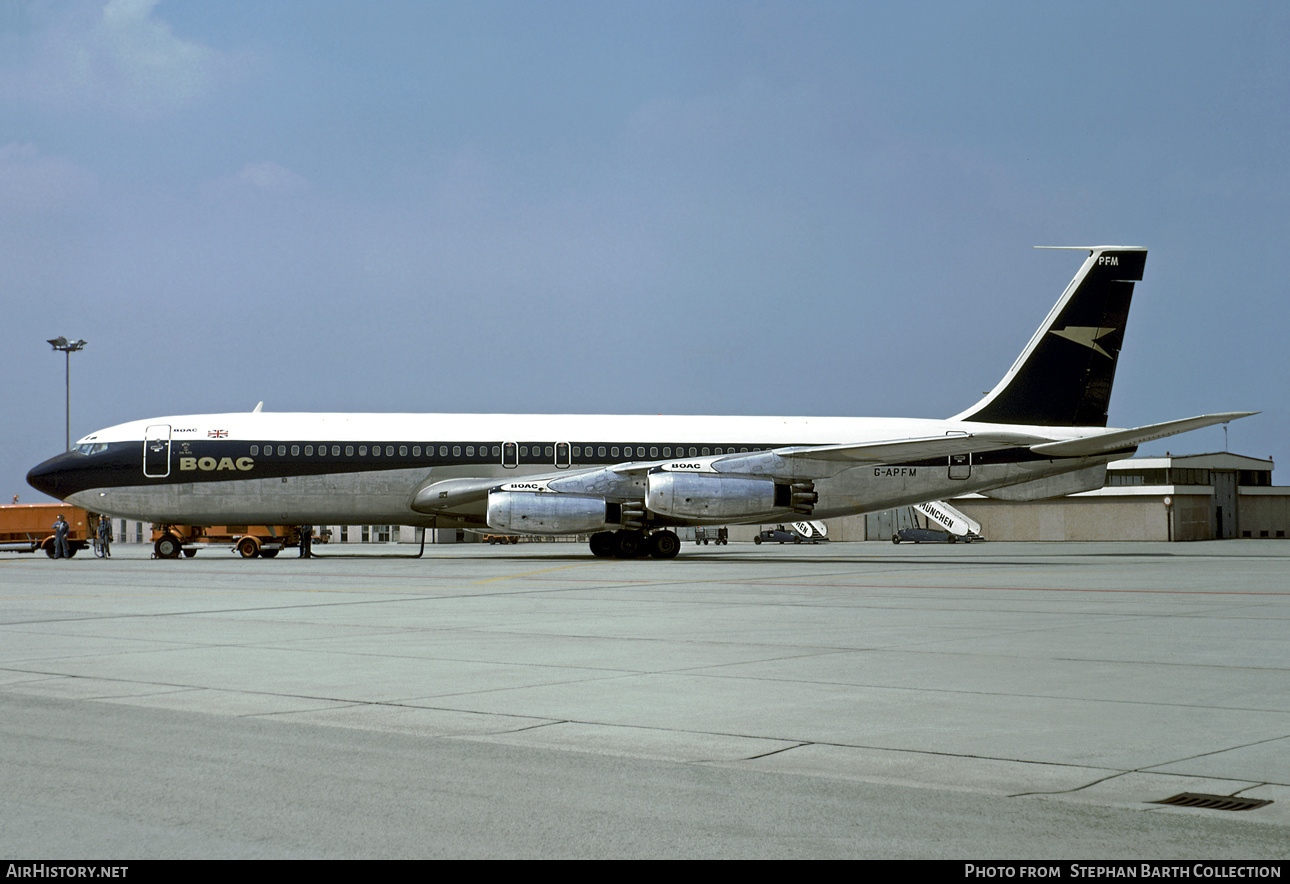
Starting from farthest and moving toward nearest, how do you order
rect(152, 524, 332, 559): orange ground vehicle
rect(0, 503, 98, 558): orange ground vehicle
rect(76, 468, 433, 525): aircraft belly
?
rect(0, 503, 98, 558): orange ground vehicle < rect(152, 524, 332, 559): orange ground vehicle < rect(76, 468, 433, 525): aircraft belly

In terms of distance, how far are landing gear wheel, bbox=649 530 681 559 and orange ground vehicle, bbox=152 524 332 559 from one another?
37.4 feet

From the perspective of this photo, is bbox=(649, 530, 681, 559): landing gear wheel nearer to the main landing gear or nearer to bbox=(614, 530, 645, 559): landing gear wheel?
the main landing gear

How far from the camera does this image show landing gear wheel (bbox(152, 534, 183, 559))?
40438 mm

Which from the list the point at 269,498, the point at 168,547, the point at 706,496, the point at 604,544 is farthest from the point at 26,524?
the point at 706,496

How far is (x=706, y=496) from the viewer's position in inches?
1358

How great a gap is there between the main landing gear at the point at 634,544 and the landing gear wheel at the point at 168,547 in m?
14.4

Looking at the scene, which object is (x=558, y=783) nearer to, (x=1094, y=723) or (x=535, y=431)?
(x=1094, y=723)

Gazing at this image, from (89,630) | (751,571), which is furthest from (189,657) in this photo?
(751,571)

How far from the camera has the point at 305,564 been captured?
115 ft

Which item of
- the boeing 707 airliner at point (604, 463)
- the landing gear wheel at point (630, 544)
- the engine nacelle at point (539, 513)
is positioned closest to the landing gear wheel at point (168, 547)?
the boeing 707 airliner at point (604, 463)

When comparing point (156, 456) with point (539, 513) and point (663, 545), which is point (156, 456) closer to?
point (539, 513)

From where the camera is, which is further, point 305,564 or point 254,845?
point 305,564

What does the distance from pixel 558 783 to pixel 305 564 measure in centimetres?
3017

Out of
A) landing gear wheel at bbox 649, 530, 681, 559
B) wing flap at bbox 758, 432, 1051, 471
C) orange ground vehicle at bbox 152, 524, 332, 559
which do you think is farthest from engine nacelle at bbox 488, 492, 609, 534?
orange ground vehicle at bbox 152, 524, 332, 559
